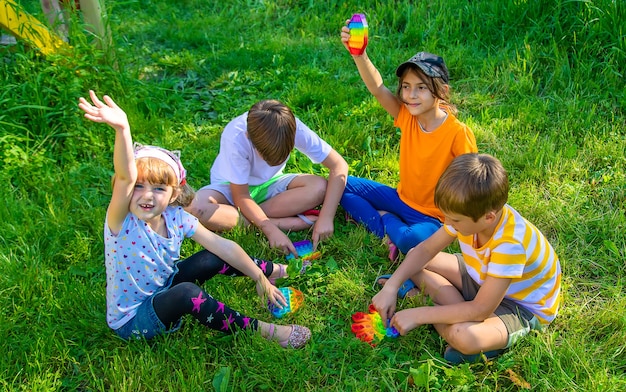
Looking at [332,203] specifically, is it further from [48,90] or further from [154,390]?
[48,90]

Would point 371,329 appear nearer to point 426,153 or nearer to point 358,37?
point 426,153

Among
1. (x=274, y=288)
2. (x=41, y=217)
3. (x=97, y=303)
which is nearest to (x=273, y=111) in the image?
(x=274, y=288)

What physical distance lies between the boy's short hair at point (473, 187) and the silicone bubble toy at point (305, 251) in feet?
3.25

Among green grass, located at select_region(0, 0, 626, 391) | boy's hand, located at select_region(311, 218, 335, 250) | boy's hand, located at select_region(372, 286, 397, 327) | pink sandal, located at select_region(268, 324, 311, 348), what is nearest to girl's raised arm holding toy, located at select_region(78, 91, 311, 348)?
pink sandal, located at select_region(268, 324, 311, 348)

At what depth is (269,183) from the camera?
11.6 ft

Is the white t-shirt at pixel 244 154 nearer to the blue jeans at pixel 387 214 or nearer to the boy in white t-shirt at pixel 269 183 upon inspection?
the boy in white t-shirt at pixel 269 183

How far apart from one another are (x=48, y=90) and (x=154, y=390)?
2.35 metres

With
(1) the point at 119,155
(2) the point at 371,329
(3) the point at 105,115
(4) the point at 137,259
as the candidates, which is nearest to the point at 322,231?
(2) the point at 371,329

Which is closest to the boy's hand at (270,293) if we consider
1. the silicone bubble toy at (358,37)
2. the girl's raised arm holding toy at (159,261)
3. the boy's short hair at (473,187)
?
the girl's raised arm holding toy at (159,261)

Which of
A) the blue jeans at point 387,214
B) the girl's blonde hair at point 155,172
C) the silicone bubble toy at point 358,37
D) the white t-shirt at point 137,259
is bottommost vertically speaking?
the blue jeans at point 387,214

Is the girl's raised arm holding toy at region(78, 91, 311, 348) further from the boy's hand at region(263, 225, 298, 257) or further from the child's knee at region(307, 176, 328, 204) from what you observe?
the child's knee at region(307, 176, 328, 204)

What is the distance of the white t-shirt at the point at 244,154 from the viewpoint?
3232 mm

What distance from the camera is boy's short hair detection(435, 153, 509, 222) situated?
7.47 feet

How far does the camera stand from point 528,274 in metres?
2.49
